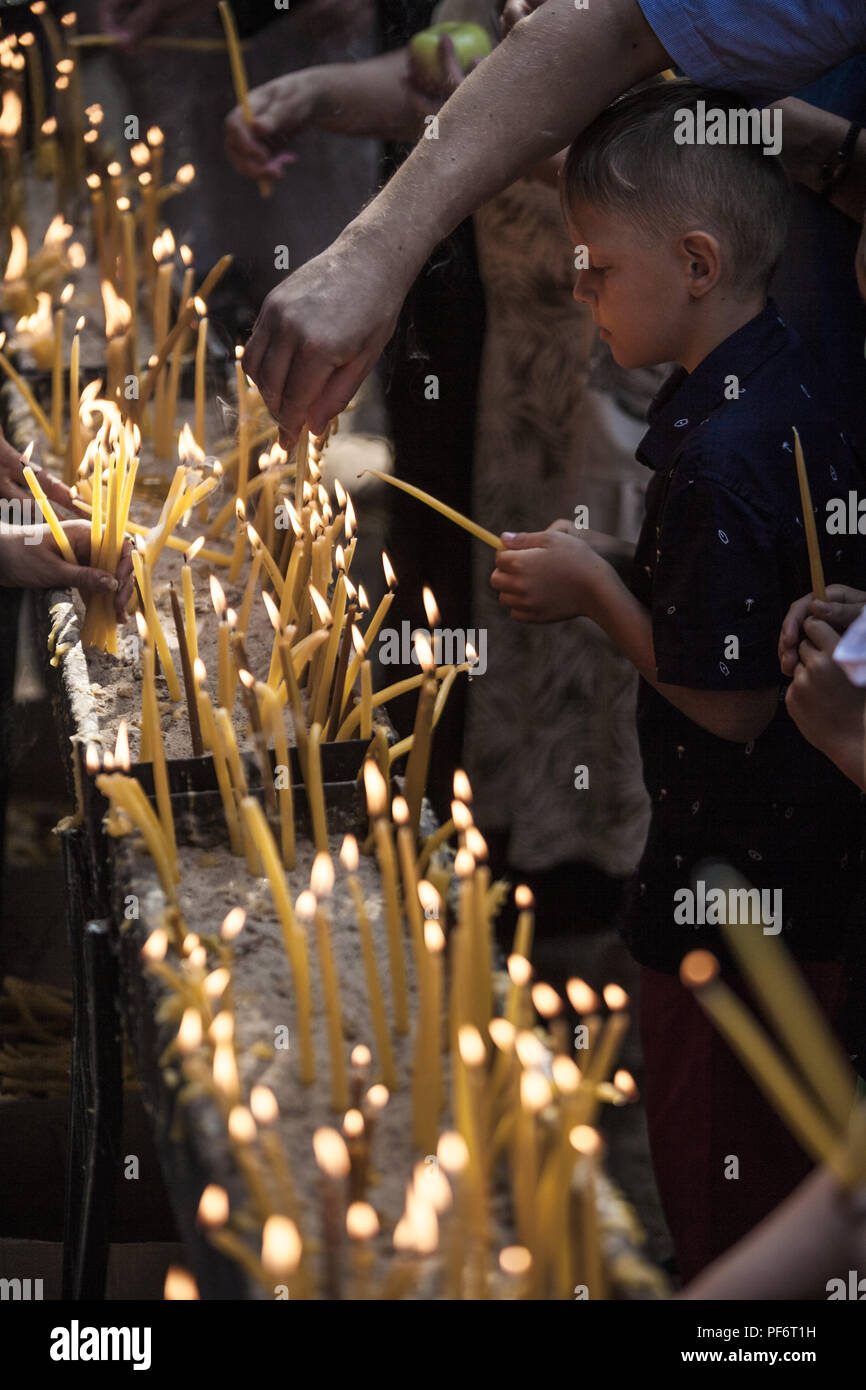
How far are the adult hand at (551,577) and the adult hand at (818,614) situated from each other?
308 millimetres

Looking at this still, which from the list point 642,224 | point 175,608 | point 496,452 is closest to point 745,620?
point 642,224

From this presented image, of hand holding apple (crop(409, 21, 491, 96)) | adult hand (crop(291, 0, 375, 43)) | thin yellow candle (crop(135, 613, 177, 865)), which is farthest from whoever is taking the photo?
adult hand (crop(291, 0, 375, 43))

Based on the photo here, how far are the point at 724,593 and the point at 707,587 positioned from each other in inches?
0.7

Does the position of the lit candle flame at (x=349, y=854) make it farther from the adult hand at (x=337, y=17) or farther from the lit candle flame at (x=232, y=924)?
the adult hand at (x=337, y=17)

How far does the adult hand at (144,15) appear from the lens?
305cm

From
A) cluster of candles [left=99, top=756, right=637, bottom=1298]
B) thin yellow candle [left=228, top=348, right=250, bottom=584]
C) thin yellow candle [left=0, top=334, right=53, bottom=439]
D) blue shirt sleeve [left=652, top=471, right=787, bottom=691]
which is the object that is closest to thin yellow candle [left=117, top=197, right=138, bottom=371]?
thin yellow candle [left=0, top=334, right=53, bottom=439]

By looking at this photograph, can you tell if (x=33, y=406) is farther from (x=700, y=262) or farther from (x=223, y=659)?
(x=700, y=262)

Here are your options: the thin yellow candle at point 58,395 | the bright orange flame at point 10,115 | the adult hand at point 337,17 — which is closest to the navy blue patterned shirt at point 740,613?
the thin yellow candle at point 58,395

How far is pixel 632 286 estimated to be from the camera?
1.52 m

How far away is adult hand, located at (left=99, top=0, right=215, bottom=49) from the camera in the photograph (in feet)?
10.0

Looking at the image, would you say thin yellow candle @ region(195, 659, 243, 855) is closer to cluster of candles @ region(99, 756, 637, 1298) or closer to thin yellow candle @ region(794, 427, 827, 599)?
cluster of candles @ region(99, 756, 637, 1298)

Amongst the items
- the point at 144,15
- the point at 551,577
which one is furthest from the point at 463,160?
the point at 144,15

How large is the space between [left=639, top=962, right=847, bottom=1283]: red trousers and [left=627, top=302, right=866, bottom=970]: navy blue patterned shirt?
0.22ft
